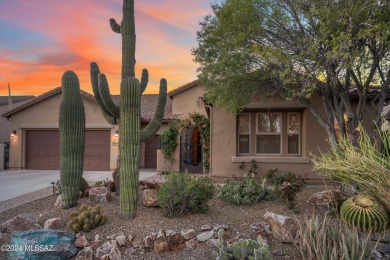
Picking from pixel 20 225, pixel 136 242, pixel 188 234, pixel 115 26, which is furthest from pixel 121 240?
pixel 115 26

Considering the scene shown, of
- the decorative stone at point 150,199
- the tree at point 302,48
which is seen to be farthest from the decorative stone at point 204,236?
the tree at point 302,48

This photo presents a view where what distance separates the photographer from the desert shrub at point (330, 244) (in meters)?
4.17

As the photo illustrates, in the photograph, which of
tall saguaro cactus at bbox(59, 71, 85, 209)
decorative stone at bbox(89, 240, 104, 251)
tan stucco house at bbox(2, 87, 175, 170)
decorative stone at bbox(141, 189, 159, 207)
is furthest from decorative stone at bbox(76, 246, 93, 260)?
tan stucco house at bbox(2, 87, 175, 170)

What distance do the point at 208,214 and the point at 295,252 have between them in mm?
2101

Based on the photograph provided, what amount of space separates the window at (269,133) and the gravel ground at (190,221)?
547 centimetres

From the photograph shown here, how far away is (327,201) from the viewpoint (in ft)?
22.1

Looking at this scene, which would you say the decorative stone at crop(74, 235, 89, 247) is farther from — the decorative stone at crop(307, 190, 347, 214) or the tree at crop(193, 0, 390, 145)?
the tree at crop(193, 0, 390, 145)

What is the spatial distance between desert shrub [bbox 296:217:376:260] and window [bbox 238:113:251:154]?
863 centimetres

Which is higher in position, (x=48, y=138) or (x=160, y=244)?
(x=48, y=138)

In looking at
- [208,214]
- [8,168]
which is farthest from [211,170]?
[8,168]

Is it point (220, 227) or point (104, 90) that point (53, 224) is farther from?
point (220, 227)

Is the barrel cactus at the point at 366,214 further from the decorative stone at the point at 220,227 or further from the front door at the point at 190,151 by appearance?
the front door at the point at 190,151

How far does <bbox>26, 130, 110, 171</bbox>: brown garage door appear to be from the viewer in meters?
19.8

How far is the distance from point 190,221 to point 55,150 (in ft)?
54.5
